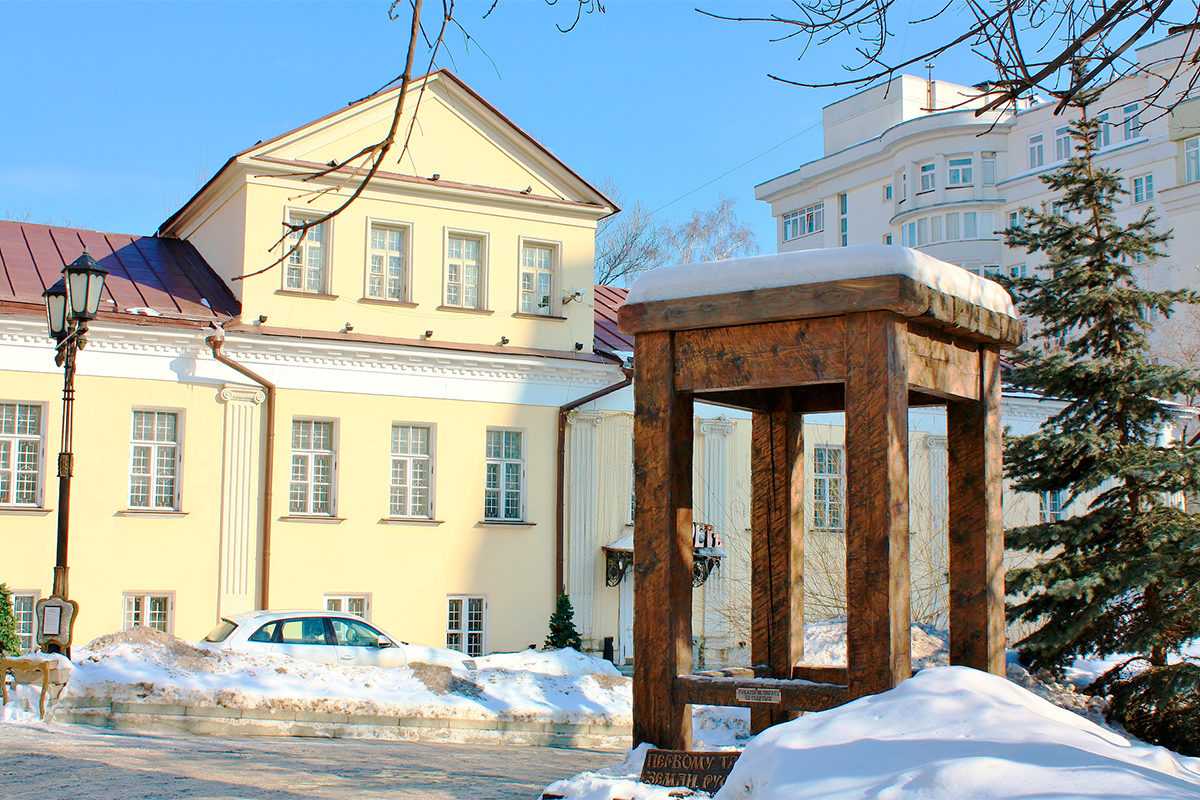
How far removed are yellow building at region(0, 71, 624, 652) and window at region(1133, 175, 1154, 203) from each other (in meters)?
35.6

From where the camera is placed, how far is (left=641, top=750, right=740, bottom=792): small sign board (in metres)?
6.17

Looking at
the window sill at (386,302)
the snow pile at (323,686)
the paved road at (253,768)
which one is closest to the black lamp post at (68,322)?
the snow pile at (323,686)

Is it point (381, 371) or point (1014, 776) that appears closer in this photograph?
point (1014, 776)

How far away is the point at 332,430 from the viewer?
81.6 feet

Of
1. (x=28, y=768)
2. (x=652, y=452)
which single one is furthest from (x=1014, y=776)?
(x=28, y=768)

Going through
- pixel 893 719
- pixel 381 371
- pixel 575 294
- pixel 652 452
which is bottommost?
pixel 893 719

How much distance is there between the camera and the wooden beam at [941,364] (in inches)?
264

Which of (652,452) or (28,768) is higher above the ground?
(652,452)

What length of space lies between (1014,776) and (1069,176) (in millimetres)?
14278

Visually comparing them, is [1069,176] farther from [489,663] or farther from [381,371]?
[381,371]

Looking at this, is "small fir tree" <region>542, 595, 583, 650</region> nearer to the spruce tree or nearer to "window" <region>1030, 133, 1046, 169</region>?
the spruce tree

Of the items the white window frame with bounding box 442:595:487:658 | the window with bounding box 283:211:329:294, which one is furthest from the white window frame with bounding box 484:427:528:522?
the window with bounding box 283:211:329:294

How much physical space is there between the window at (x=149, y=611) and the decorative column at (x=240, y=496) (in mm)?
858

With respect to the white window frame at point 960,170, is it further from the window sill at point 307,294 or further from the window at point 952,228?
the window sill at point 307,294
